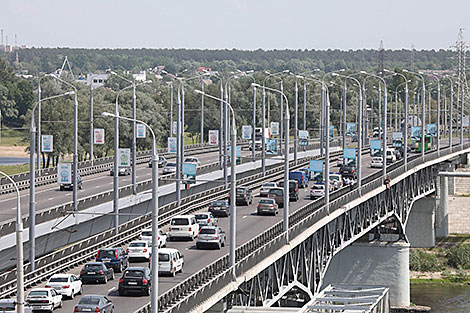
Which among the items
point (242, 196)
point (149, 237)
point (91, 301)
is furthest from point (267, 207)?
point (91, 301)

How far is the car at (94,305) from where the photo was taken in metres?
37.1

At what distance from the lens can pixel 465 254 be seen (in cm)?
12100

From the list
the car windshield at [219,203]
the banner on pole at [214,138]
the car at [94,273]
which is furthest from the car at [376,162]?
the car at [94,273]

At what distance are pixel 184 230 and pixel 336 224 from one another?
1815 cm

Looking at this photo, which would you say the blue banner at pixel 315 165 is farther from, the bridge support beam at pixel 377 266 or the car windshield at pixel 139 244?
the car windshield at pixel 139 244

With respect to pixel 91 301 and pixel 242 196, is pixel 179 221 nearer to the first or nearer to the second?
pixel 242 196

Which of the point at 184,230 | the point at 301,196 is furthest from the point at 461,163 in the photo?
the point at 184,230

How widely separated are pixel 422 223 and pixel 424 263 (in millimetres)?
9151

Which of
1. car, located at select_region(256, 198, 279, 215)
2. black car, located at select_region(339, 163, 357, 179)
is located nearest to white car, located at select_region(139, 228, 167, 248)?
car, located at select_region(256, 198, 279, 215)

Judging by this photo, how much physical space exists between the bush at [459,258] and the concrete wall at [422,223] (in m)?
3.89

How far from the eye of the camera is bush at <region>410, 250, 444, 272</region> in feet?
382

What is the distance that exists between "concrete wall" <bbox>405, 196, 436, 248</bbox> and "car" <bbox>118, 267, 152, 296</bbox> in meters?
86.2

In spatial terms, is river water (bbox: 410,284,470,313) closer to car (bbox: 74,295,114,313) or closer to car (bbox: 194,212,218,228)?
car (bbox: 194,212,218,228)

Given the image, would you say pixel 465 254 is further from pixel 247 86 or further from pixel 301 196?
pixel 247 86
